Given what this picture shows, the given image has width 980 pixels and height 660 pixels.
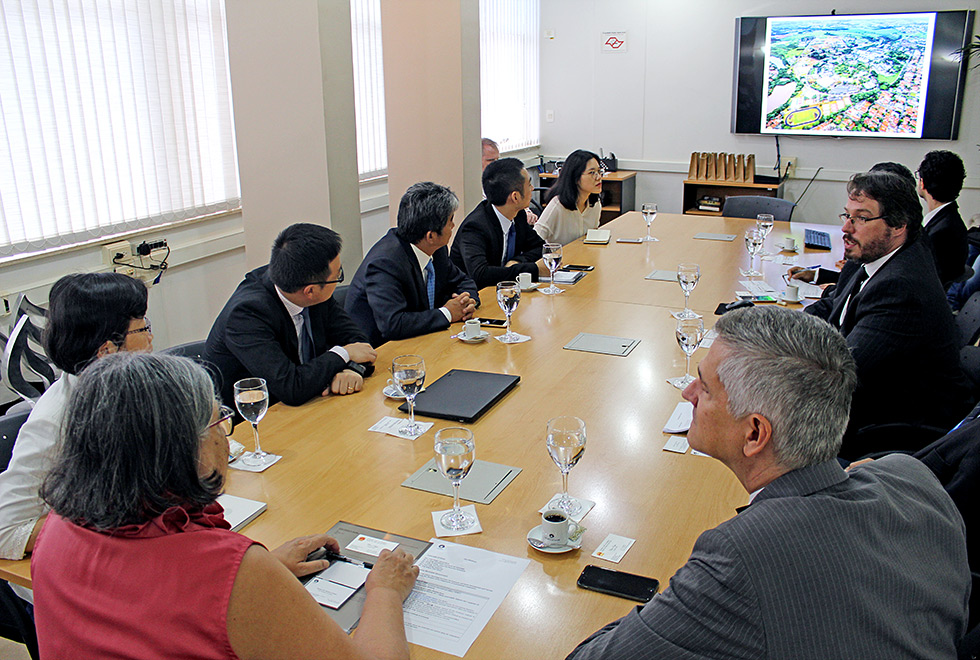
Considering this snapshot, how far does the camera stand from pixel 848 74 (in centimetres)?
715

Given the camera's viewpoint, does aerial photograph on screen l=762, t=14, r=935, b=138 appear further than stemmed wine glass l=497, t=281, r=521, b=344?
Yes

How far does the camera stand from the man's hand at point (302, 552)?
1.53 meters

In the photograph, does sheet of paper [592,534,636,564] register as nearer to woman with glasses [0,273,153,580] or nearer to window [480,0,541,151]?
woman with glasses [0,273,153,580]

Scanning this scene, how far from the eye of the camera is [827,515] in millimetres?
1122

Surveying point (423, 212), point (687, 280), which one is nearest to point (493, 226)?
point (423, 212)

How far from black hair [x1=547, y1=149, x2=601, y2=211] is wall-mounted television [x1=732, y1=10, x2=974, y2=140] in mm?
3298

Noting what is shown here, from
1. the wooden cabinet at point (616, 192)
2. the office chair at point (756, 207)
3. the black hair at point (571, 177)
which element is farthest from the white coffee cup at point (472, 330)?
the wooden cabinet at point (616, 192)

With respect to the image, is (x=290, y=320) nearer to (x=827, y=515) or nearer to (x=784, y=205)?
(x=827, y=515)

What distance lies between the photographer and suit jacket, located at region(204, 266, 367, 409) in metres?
2.50

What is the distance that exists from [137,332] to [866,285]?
7.89 feet

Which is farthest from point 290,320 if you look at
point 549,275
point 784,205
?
point 784,205

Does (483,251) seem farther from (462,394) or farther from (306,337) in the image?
(462,394)

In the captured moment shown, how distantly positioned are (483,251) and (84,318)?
2695 mm

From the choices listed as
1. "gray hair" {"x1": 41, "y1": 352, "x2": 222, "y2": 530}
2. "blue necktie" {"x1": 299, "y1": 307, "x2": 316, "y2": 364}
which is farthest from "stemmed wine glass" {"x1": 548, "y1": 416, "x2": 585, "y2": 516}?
"blue necktie" {"x1": 299, "y1": 307, "x2": 316, "y2": 364}
